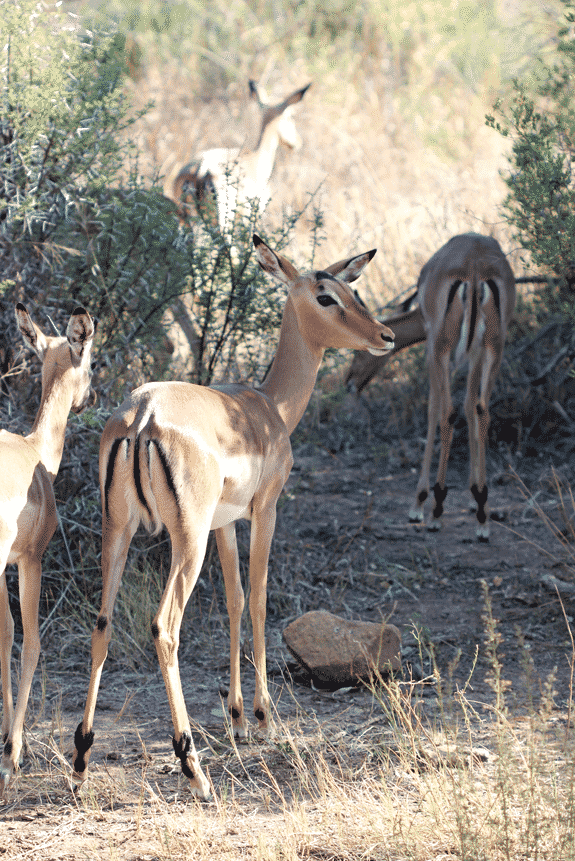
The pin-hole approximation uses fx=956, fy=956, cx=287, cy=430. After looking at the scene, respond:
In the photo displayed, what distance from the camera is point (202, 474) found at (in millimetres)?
3414

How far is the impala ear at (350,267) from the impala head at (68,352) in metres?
1.21

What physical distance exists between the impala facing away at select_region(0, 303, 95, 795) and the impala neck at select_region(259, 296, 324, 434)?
2.83ft

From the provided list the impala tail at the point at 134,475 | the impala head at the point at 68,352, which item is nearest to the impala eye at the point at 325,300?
the impala head at the point at 68,352

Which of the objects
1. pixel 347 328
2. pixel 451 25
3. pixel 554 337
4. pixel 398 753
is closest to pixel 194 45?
pixel 451 25

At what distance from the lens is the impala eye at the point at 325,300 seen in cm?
428

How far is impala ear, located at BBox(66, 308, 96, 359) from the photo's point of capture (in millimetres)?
3738

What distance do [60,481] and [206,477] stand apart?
2161mm

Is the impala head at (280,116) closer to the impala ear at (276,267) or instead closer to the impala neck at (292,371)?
the impala ear at (276,267)

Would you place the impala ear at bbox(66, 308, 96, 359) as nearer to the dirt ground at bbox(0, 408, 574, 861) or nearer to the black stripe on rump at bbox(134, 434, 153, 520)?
the black stripe on rump at bbox(134, 434, 153, 520)

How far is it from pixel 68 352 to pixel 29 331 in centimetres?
18

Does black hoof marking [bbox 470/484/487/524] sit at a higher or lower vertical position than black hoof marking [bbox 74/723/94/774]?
higher

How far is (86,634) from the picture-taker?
16.3 ft

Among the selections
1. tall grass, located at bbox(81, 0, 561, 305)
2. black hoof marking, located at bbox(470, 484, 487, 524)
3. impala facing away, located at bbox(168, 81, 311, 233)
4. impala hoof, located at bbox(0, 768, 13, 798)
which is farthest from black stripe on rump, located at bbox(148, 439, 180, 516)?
A: tall grass, located at bbox(81, 0, 561, 305)

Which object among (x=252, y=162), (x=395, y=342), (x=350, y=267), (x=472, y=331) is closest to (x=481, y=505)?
(x=472, y=331)
